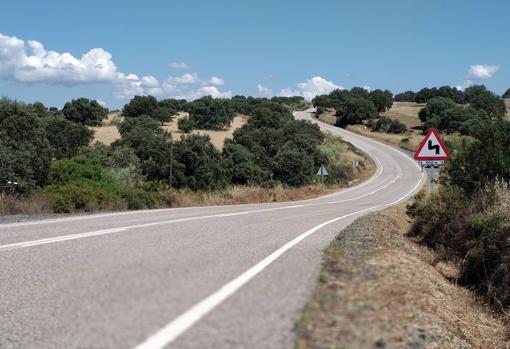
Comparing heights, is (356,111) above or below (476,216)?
above

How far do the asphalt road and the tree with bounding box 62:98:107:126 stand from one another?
7701cm

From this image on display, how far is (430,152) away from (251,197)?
12353mm

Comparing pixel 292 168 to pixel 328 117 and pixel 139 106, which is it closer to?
pixel 139 106

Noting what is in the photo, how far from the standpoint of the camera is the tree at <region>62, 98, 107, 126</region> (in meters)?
84.5

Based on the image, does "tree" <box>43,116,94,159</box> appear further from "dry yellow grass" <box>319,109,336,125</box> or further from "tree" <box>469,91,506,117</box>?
"tree" <box>469,91,506,117</box>

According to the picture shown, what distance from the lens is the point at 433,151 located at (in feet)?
54.2

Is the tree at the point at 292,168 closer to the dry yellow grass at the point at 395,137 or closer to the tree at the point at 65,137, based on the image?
the tree at the point at 65,137

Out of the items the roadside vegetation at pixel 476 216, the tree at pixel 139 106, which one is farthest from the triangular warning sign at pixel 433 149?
the tree at pixel 139 106

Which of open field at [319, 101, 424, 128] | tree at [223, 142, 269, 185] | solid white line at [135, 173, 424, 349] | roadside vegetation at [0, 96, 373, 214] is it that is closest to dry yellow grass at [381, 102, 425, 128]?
open field at [319, 101, 424, 128]

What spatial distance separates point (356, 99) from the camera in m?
113

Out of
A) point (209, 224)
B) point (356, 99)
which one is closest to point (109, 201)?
point (209, 224)

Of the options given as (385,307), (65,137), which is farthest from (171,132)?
(385,307)

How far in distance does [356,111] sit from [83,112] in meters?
55.1

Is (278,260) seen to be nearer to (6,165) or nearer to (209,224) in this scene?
(209,224)
